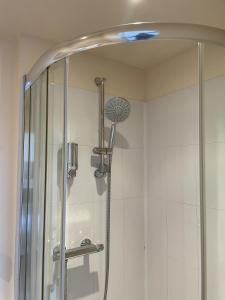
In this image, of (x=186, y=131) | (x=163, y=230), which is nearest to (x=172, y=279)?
(x=163, y=230)

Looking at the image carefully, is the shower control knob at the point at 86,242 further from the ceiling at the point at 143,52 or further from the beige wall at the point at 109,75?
the ceiling at the point at 143,52

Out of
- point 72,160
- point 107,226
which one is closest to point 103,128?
point 72,160

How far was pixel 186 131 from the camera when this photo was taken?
1.57 metres

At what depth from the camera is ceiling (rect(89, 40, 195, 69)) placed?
148 centimetres

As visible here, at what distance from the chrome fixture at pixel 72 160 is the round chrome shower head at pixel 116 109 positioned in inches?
11.9

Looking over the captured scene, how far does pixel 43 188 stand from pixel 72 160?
271mm

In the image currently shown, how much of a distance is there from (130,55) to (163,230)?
1.16m

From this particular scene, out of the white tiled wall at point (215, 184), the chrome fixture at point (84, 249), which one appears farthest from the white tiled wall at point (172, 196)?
the chrome fixture at point (84, 249)

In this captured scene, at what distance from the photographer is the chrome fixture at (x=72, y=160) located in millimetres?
1444

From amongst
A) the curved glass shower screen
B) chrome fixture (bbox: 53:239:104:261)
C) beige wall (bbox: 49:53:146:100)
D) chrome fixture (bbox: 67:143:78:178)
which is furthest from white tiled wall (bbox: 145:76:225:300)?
the curved glass shower screen

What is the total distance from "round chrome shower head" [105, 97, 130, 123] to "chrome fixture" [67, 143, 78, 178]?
0.30 meters

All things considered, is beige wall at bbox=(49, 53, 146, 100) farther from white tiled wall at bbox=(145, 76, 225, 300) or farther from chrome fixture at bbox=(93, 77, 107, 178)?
white tiled wall at bbox=(145, 76, 225, 300)

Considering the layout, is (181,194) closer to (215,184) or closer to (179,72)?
(215,184)

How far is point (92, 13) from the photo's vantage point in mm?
1215
